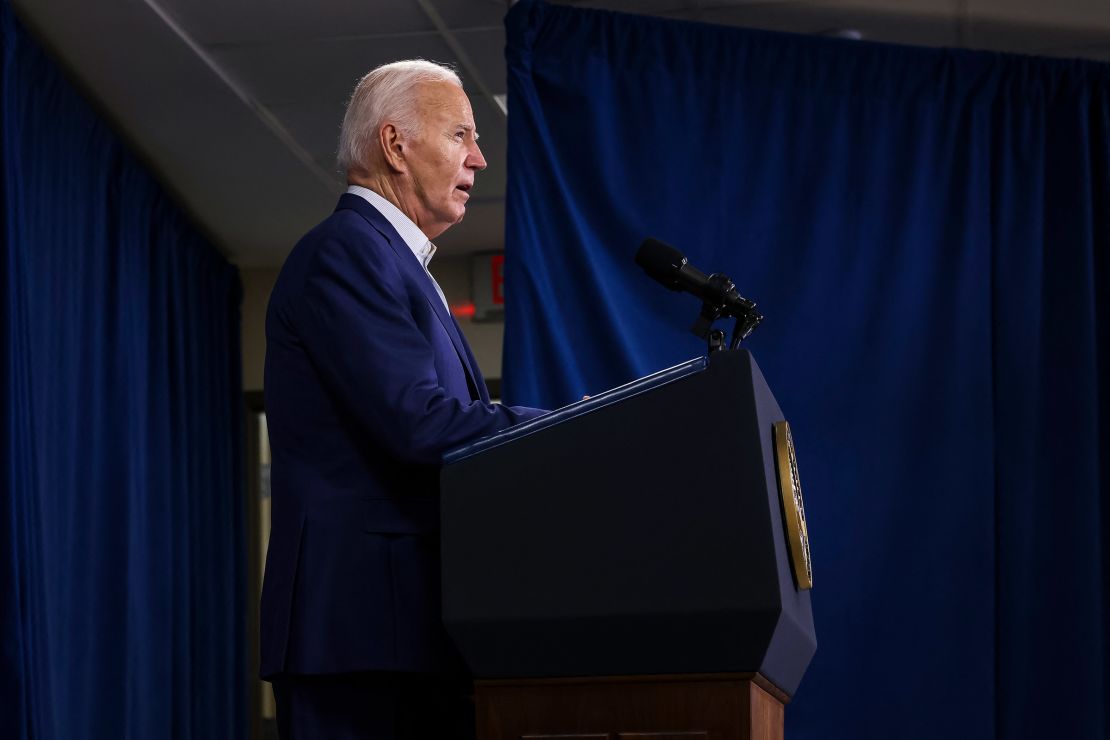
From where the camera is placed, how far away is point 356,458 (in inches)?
58.9

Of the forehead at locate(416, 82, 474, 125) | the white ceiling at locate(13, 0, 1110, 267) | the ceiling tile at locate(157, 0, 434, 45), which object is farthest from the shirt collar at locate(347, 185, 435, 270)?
the ceiling tile at locate(157, 0, 434, 45)

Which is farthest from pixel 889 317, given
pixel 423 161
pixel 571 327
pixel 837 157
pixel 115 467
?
pixel 115 467

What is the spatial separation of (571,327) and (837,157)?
79cm

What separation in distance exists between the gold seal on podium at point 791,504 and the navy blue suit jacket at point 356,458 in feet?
0.93

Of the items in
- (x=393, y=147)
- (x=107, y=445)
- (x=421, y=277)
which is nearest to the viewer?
(x=421, y=277)

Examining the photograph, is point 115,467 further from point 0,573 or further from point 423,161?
point 423,161

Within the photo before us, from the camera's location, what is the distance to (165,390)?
17.0 ft

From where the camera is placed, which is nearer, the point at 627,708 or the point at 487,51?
the point at 627,708

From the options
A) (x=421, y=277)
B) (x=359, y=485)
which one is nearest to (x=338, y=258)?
(x=421, y=277)

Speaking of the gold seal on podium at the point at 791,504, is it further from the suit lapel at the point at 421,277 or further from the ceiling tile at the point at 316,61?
the ceiling tile at the point at 316,61

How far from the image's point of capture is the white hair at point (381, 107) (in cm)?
174

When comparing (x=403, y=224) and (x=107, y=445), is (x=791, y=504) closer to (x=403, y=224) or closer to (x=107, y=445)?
(x=403, y=224)

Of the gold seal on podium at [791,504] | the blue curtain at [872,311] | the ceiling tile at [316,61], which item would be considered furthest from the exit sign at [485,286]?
the gold seal on podium at [791,504]

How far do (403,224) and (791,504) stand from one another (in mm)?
600
